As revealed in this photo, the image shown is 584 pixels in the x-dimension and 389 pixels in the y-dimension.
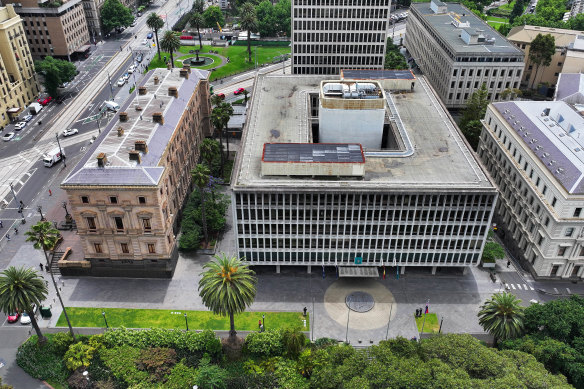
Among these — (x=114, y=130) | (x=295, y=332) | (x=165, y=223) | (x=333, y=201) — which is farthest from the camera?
(x=114, y=130)

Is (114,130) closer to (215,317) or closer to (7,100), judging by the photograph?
(215,317)

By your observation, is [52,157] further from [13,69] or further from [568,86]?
[568,86]

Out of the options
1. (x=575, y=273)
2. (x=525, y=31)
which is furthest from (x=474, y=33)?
(x=575, y=273)

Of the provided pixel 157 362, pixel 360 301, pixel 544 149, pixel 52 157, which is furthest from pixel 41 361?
pixel 544 149

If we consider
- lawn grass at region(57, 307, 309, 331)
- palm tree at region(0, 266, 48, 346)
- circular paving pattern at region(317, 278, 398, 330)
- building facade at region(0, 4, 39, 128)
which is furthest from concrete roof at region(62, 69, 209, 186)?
building facade at region(0, 4, 39, 128)

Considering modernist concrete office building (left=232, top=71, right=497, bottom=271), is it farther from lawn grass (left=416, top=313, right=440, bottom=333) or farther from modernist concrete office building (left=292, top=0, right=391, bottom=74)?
modernist concrete office building (left=292, top=0, right=391, bottom=74)
